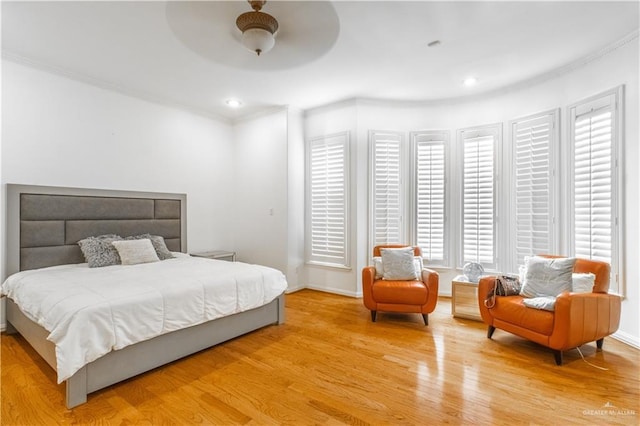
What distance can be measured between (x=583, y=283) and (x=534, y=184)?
4.82 feet

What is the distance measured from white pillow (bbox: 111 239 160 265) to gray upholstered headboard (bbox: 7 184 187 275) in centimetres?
49

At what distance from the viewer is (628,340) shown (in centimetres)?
295

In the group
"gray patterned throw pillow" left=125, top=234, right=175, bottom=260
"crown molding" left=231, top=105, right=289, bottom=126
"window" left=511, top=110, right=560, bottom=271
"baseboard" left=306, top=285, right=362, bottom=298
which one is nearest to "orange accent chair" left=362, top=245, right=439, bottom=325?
"baseboard" left=306, top=285, right=362, bottom=298

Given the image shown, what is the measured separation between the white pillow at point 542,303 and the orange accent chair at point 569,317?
30 mm

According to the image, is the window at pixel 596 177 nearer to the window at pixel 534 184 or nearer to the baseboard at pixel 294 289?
the window at pixel 534 184

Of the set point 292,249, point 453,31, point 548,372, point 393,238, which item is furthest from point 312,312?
point 453,31

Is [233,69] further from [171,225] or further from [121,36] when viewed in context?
[171,225]

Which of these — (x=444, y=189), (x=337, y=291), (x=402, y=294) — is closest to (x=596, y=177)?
(x=444, y=189)

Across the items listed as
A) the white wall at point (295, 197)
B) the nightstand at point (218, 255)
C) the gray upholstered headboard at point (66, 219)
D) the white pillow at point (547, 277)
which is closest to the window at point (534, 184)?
the white pillow at point (547, 277)

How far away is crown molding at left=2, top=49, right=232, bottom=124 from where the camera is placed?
129 inches

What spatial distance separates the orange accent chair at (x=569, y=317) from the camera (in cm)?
248

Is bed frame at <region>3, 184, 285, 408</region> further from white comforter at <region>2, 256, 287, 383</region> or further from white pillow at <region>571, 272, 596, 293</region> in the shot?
white pillow at <region>571, 272, 596, 293</region>

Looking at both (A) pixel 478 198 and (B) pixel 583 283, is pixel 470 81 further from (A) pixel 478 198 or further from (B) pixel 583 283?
(B) pixel 583 283

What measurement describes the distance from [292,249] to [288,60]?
2.68m
